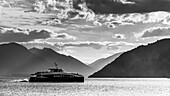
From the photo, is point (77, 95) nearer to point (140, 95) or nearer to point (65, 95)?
point (65, 95)

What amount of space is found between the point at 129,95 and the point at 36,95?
127ft

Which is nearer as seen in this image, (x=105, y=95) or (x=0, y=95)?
(x=0, y=95)

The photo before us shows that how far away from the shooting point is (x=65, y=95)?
546ft

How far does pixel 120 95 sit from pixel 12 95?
148ft

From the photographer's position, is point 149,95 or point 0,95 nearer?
point 0,95

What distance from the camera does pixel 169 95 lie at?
172 meters

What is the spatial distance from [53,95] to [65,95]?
16.3ft

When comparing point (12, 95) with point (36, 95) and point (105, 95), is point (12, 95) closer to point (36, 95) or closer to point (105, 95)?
point (36, 95)

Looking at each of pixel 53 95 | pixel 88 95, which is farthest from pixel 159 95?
pixel 53 95

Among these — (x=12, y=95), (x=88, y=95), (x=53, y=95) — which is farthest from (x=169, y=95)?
(x=12, y=95)

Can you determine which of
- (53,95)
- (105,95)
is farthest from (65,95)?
(105,95)

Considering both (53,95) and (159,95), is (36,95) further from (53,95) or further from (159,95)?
(159,95)

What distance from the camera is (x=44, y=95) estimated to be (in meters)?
165

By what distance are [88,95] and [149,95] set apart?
27.0 metres
